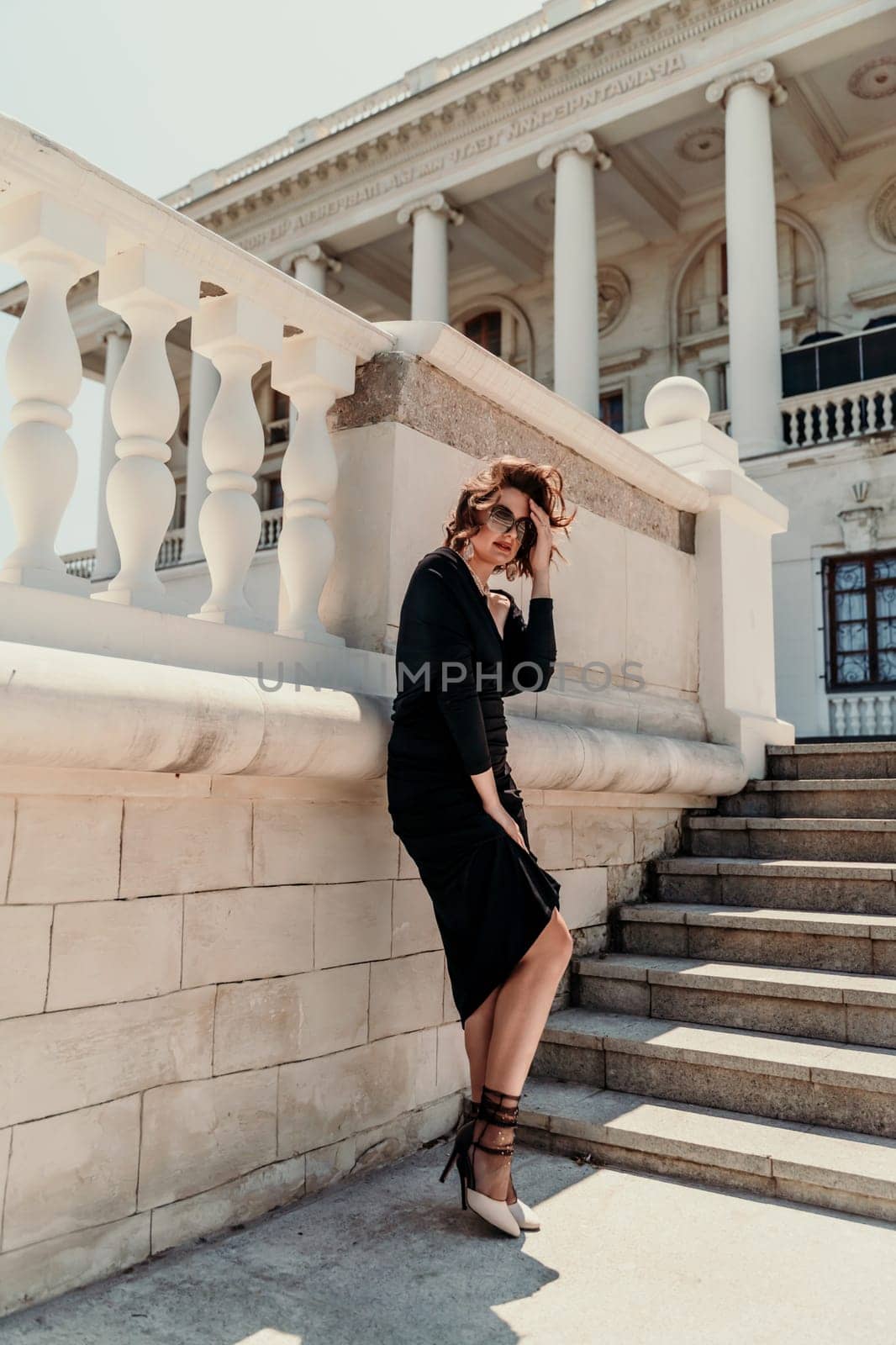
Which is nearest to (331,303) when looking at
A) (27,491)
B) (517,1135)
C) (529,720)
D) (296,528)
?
(296,528)

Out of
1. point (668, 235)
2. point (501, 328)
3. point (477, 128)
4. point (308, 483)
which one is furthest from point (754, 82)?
point (308, 483)

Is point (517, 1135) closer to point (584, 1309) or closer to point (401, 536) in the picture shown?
point (584, 1309)

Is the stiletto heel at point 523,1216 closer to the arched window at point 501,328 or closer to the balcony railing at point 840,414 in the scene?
the balcony railing at point 840,414

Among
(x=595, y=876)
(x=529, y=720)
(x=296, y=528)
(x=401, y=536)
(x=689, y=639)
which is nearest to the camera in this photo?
(x=296, y=528)

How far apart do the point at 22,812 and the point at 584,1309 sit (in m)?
1.75

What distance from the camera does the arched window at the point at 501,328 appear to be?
2562 centimetres

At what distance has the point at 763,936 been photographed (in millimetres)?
4375

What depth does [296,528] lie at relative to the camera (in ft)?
11.6

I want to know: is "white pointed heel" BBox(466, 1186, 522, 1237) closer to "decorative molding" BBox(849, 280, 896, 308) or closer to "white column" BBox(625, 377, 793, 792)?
"white column" BBox(625, 377, 793, 792)

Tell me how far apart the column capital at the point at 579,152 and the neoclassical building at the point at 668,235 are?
0.06 metres

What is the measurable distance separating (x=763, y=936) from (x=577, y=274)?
18.3m

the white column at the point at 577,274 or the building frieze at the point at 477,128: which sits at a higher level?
the building frieze at the point at 477,128

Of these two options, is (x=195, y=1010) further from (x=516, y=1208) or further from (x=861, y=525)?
(x=861, y=525)

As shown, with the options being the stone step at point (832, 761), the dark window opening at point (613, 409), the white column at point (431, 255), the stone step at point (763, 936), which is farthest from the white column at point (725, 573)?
the dark window opening at point (613, 409)
